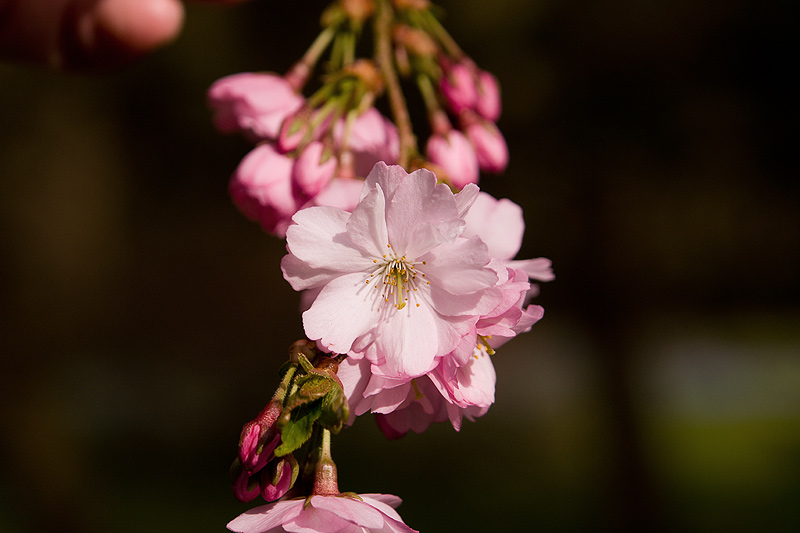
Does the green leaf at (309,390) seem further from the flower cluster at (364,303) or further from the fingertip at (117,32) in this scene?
the fingertip at (117,32)

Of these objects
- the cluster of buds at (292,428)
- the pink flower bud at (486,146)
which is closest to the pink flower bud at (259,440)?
the cluster of buds at (292,428)

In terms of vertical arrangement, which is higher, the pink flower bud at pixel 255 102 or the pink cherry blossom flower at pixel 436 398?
the pink flower bud at pixel 255 102

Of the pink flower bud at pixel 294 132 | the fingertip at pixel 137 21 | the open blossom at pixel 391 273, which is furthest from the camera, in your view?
the fingertip at pixel 137 21

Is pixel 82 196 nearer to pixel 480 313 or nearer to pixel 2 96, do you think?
pixel 2 96

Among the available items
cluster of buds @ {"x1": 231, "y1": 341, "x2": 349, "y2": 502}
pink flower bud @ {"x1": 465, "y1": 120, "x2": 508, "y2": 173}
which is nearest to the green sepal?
cluster of buds @ {"x1": 231, "y1": 341, "x2": 349, "y2": 502}

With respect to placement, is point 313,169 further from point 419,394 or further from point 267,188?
point 419,394

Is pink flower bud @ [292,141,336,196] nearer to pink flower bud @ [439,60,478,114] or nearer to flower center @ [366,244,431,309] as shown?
flower center @ [366,244,431,309]

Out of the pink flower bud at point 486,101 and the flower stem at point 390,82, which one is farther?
the pink flower bud at point 486,101

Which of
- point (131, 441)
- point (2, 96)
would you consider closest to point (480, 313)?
point (2, 96)

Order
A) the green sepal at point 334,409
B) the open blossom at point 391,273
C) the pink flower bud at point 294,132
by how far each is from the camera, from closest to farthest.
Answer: the green sepal at point 334,409, the open blossom at point 391,273, the pink flower bud at point 294,132
